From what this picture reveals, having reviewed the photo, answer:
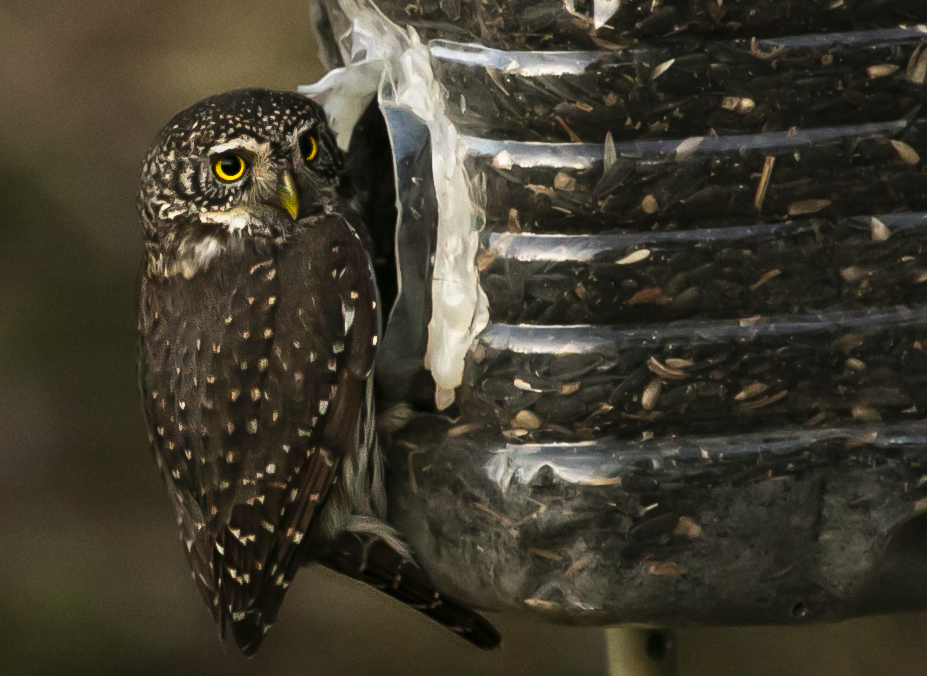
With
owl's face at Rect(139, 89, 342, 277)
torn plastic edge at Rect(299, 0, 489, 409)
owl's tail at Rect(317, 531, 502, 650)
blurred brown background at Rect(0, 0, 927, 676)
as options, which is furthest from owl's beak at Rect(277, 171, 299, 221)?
blurred brown background at Rect(0, 0, 927, 676)

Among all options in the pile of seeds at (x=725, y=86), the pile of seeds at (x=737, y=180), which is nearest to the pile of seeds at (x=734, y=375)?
the pile of seeds at (x=737, y=180)

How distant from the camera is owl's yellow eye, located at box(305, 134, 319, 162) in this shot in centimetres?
279

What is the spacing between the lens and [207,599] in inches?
114

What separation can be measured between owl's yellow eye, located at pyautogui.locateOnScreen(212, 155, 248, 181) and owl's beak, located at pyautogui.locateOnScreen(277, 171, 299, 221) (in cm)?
8

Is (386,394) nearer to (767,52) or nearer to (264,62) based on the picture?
(767,52)

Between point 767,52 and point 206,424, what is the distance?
1243mm

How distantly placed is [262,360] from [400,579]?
20.5 inches

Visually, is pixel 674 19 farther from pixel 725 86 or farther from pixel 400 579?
pixel 400 579

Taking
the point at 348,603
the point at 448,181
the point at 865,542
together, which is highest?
the point at 448,181

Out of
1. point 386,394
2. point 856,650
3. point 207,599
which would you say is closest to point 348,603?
point 856,650

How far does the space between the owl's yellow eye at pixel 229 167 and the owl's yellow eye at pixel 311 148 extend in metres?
0.12

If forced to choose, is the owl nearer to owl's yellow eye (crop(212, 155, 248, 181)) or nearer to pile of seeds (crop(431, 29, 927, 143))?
owl's yellow eye (crop(212, 155, 248, 181))

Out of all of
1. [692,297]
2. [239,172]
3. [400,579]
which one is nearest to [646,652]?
[400,579]

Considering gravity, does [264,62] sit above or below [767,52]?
below
